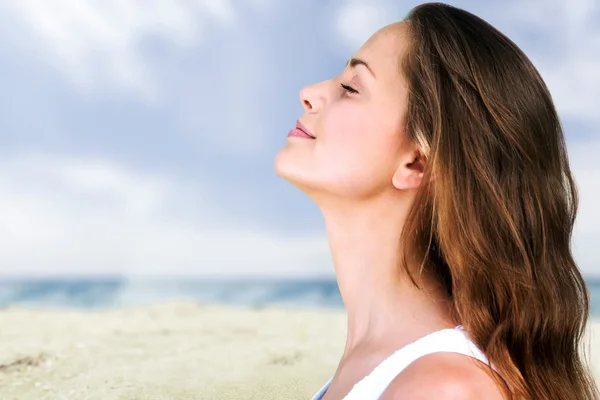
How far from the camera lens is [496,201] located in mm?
1407

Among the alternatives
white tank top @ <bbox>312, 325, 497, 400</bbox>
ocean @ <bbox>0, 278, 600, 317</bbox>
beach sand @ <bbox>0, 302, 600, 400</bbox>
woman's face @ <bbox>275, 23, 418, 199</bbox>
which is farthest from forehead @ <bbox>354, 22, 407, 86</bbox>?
ocean @ <bbox>0, 278, 600, 317</bbox>

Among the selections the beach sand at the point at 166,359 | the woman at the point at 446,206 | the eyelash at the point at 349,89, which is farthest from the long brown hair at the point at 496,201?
the beach sand at the point at 166,359

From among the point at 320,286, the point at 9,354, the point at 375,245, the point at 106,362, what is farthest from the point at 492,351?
the point at 320,286

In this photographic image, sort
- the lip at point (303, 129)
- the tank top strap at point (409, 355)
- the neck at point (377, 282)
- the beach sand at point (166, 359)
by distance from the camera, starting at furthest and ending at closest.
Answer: the beach sand at point (166, 359), the lip at point (303, 129), the neck at point (377, 282), the tank top strap at point (409, 355)

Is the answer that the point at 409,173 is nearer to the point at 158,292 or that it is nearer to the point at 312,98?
the point at 312,98

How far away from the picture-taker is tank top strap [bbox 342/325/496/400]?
1352 millimetres

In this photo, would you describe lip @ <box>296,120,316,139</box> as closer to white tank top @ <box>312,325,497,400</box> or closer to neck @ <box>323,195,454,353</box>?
neck @ <box>323,195,454,353</box>

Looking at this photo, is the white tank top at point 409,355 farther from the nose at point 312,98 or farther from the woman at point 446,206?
the nose at point 312,98

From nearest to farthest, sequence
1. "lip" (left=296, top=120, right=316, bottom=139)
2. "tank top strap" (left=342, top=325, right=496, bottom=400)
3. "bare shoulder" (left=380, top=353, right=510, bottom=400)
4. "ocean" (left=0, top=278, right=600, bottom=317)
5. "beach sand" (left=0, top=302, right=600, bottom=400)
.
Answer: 1. "bare shoulder" (left=380, top=353, right=510, bottom=400)
2. "tank top strap" (left=342, top=325, right=496, bottom=400)
3. "lip" (left=296, top=120, right=316, bottom=139)
4. "beach sand" (left=0, top=302, right=600, bottom=400)
5. "ocean" (left=0, top=278, right=600, bottom=317)

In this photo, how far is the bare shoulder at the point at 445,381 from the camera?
120 cm

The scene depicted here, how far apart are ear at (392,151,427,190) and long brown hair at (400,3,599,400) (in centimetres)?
4

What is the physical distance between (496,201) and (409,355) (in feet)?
1.15

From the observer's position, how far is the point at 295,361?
4266mm

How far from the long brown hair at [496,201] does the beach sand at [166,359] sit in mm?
2127
